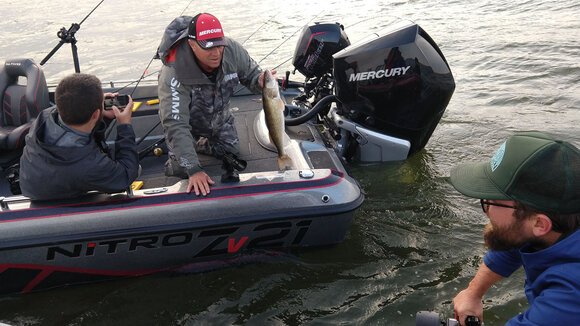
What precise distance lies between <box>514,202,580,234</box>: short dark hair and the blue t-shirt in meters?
0.03

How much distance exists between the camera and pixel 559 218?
5.10 feet

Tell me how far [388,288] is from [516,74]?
201 inches

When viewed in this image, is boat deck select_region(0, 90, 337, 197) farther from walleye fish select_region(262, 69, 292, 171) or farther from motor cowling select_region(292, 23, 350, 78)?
motor cowling select_region(292, 23, 350, 78)

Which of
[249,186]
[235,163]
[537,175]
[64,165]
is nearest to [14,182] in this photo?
[64,165]

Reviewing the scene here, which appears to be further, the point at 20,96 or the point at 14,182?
the point at 20,96

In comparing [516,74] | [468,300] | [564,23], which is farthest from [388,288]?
[564,23]

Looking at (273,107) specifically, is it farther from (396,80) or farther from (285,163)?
Result: (396,80)

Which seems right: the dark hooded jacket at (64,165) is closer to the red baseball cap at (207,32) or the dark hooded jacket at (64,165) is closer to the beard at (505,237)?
the red baseball cap at (207,32)

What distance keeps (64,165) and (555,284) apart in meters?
2.58

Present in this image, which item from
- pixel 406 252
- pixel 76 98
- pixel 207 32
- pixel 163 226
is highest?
pixel 207 32

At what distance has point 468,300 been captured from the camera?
209cm

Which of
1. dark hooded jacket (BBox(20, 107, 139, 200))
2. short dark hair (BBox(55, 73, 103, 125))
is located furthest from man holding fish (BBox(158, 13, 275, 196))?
short dark hair (BBox(55, 73, 103, 125))

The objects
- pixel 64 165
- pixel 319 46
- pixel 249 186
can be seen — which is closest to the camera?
pixel 64 165

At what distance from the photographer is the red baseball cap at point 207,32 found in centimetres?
310
